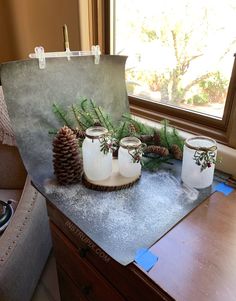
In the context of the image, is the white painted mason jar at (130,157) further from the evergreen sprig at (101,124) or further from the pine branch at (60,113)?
the pine branch at (60,113)

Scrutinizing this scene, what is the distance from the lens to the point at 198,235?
0.62 metres

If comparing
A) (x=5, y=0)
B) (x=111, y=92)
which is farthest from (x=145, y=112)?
(x=5, y=0)

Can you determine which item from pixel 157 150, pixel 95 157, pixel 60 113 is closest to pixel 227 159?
pixel 157 150

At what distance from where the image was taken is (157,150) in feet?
2.90

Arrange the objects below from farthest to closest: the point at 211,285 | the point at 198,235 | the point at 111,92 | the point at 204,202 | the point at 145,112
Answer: the point at 145,112 → the point at 111,92 → the point at 204,202 → the point at 198,235 → the point at 211,285

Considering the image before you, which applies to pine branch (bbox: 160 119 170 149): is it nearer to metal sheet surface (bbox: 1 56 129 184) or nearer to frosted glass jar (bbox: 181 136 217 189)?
frosted glass jar (bbox: 181 136 217 189)

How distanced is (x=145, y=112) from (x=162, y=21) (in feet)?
1.24

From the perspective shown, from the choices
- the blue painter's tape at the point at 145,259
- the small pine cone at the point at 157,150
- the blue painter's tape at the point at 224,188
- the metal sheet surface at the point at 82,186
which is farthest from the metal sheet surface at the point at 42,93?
the blue painter's tape at the point at 224,188

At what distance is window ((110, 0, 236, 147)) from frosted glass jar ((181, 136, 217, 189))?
174mm

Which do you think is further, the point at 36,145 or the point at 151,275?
the point at 36,145

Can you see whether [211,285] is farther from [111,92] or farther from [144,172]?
[111,92]

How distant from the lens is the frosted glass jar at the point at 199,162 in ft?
2.38

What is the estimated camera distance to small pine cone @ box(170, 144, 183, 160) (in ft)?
2.93

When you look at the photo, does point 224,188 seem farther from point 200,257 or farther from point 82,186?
point 82,186
